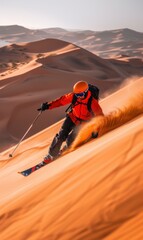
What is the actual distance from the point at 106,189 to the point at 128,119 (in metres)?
2.23

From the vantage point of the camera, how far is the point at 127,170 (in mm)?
2936

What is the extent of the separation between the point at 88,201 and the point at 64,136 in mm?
2520

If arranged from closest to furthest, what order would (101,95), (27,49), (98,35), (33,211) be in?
1. (33,211)
2. (101,95)
3. (27,49)
4. (98,35)

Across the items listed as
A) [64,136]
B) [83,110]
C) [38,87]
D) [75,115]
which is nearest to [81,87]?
[83,110]

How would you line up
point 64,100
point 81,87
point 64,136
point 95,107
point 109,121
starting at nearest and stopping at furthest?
point 109,121
point 81,87
point 95,107
point 64,136
point 64,100

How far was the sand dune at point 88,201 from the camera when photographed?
2654mm

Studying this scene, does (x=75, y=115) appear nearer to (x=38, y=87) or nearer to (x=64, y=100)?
(x=64, y=100)

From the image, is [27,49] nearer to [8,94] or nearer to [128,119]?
[8,94]

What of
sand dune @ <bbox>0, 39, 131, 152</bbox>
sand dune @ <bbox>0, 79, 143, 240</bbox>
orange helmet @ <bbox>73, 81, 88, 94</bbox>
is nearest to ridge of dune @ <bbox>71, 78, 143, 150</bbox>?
orange helmet @ <bbox>73, 81, 88, 94</bbox>

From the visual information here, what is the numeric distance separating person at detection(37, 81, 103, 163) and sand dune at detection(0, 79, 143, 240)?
164 centimetres

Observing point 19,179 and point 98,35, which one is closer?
point 19,179

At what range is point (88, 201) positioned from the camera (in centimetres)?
291

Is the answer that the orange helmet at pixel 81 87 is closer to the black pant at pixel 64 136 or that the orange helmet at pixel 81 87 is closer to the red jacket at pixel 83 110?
the red jacket at pixel 83 110

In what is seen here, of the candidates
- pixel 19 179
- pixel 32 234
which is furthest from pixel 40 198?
pixel 19 179
